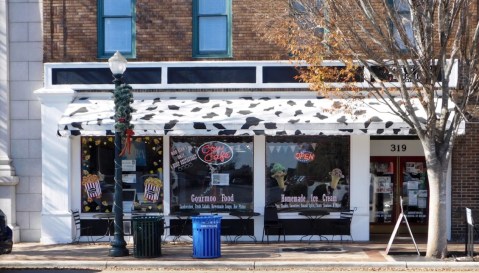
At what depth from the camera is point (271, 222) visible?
50.8ft

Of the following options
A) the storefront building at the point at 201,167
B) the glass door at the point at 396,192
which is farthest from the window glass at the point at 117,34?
the glass door at the point at 396,192

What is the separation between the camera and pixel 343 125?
14688 mm

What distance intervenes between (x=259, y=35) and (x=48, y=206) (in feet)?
21.4

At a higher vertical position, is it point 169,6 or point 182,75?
point 169,6

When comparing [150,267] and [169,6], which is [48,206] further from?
[169,6]

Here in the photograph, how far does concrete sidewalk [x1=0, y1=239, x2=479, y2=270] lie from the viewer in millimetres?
12676

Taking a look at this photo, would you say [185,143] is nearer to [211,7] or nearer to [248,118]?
[248,118]

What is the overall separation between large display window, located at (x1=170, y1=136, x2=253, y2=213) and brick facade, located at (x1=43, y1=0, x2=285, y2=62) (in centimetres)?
212

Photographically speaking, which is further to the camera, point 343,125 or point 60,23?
point 60,23

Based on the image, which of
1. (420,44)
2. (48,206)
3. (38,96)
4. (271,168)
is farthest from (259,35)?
(48,206)

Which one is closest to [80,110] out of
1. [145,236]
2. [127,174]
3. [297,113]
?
[127,174]

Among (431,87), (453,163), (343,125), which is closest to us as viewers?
(431,87)

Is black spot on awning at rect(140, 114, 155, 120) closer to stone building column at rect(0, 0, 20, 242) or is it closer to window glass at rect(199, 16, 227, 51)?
window glass at rect(199, 16, 227, 51)

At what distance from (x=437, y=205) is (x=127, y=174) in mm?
7425
